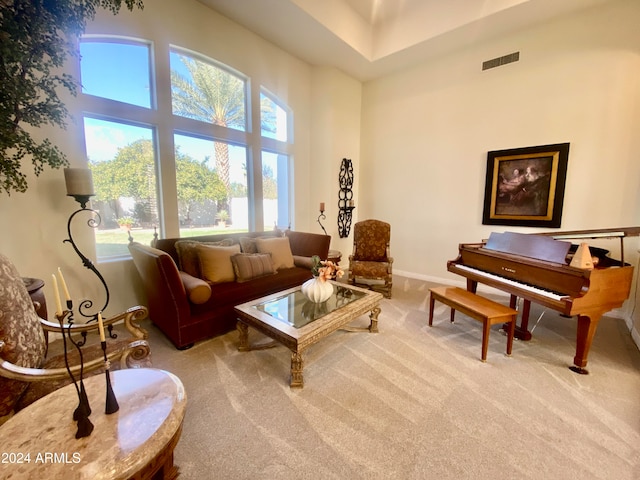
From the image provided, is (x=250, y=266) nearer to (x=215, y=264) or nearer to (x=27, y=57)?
(x=215, y=264)

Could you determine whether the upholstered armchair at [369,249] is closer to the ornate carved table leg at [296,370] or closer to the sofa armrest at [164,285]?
the ornate carved table leg at [296,370]

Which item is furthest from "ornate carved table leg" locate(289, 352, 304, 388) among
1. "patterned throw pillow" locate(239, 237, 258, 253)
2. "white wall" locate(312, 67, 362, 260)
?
"white wall" locate(312, 67, 362, 260)

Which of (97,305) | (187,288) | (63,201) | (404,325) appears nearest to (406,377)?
(404,325)

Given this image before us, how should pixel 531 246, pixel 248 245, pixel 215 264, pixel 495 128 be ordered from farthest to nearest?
pixel 495 128 < pixel 248 245 < pixel 215 264 < pixel 531 246

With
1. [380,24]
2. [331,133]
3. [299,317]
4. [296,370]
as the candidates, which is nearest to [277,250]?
[299,317]

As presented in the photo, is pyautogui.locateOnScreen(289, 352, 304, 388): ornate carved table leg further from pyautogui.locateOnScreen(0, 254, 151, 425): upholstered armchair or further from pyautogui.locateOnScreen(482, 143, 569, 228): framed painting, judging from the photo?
pyautogui.locateOnScreen(482, 143, 569, 228): framed painting

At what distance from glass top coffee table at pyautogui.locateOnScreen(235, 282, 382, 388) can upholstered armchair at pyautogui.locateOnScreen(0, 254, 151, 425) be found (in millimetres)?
817

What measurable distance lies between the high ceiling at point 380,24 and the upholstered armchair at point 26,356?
3.64m

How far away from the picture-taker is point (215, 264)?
2797 mm

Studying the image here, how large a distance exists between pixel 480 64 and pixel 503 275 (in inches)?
124

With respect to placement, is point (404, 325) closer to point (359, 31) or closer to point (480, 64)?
point (480, 64)

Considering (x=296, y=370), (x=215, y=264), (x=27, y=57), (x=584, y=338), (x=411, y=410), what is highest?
(x=27, y=57)

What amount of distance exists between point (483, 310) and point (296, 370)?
1.65m

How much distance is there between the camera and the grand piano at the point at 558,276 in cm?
191
